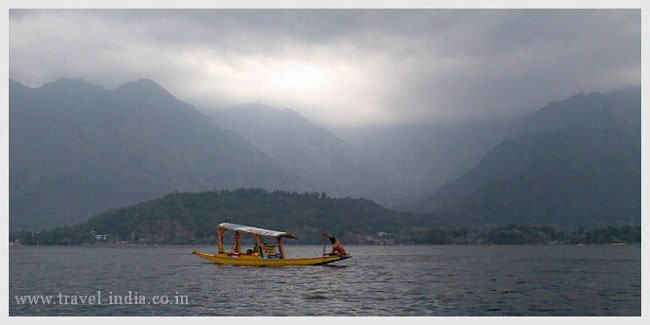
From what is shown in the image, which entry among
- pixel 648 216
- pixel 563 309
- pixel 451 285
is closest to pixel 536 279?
pixel 451 285

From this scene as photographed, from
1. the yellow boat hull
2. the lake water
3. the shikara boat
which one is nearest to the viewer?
the lake water

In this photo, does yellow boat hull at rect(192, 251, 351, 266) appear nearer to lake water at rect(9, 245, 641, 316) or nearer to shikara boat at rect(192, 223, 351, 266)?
shikara boat at rect(192, 223, 351, 266)

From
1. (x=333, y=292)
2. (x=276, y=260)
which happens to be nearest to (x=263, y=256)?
(x=276, y=260)

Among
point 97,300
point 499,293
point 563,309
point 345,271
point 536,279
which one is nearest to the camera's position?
point 563,309

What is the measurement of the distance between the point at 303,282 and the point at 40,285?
36343 millimetres

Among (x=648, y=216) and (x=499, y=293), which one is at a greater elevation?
(x=648, y=216)

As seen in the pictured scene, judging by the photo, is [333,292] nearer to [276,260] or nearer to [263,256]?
[276,260]

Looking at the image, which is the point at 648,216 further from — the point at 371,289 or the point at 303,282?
the point at 303,282

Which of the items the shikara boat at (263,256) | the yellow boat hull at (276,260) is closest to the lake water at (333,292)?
the yellow boat hull at (276,260)

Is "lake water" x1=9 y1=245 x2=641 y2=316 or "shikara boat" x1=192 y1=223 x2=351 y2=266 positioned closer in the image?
"lake water" x1=9 y1=245 x2=641 y2=316

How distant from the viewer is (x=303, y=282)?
9475cm

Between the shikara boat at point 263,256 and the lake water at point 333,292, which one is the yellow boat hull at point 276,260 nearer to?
the shikara boat at point 263,256

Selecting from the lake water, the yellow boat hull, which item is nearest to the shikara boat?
the yellow boat hull

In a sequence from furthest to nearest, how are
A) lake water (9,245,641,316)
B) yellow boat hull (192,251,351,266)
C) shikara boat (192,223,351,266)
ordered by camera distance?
yellow boat hull (192,251,351,266) → shikara boat (192,223,351,266) → lake water (9,245,641,316)
